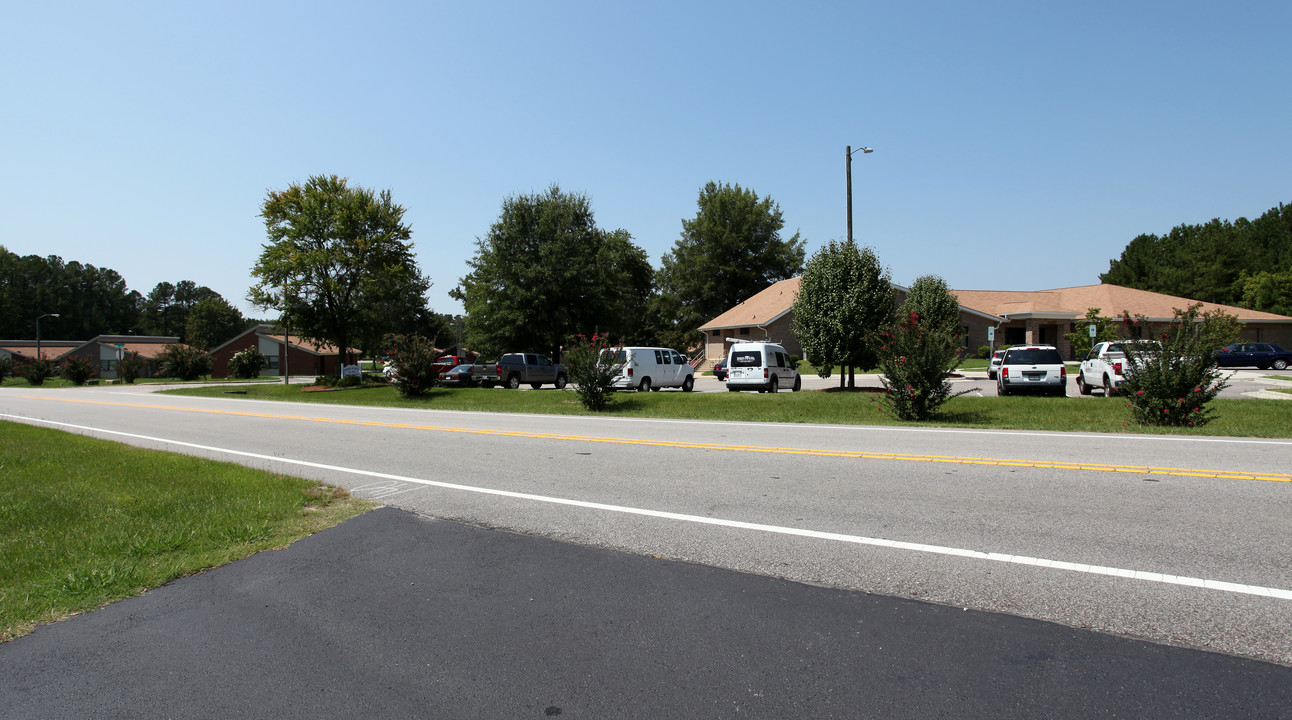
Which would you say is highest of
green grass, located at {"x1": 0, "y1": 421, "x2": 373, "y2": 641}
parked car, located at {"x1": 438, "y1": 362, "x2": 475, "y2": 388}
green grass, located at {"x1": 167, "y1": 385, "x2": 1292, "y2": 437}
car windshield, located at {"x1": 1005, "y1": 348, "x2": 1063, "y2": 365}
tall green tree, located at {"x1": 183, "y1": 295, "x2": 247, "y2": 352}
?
tall green tree, located at {"x1": 183, "y1": 295, "x2": 247, "y2": 352}

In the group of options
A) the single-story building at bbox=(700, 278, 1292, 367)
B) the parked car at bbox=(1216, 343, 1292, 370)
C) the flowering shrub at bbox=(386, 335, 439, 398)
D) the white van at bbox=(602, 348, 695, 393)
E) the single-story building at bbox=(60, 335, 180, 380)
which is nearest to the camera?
the white van at bbox=(602, 348, 695, 393)

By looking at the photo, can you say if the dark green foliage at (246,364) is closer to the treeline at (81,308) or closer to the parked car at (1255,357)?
the treeline at (81,308)

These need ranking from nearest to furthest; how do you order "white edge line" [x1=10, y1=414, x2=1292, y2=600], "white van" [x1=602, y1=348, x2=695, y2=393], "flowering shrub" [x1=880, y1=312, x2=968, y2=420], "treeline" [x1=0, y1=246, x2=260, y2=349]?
"white edge line" [x1=10, y1=414, x2=1292, y2=600], "flowering shrub" [x1=880, y1=312, x2=968, y2=420], "white van" [x1=602, y1=348, x2=695, y2=393], "treeline" [x1=0, y1=246, x2=260, y2=349]

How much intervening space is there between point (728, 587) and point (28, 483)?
997 centimetres

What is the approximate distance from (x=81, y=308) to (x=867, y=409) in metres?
144

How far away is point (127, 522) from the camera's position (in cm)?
664

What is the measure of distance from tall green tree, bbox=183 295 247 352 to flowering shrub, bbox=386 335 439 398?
319 ft

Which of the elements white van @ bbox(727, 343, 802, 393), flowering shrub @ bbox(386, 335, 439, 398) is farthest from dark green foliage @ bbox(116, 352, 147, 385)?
white van @ bbox(727, 343, 802, 393)

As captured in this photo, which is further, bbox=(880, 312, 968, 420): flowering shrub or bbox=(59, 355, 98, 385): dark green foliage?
bbox=(59, 355, 98, 385): dark green foliage

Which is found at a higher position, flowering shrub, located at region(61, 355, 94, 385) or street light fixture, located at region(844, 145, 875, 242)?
street light fixture, located at region(844, 145, 875, 242)

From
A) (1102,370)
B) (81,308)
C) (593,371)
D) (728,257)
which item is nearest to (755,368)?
(593,371)

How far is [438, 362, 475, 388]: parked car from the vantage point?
32281mm

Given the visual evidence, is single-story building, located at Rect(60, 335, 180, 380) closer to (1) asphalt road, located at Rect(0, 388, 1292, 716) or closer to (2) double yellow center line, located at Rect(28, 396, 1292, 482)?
(2) double yellow center line, located at Rect(28, 396, 1292, 482)

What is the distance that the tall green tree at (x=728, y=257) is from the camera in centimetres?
6738
